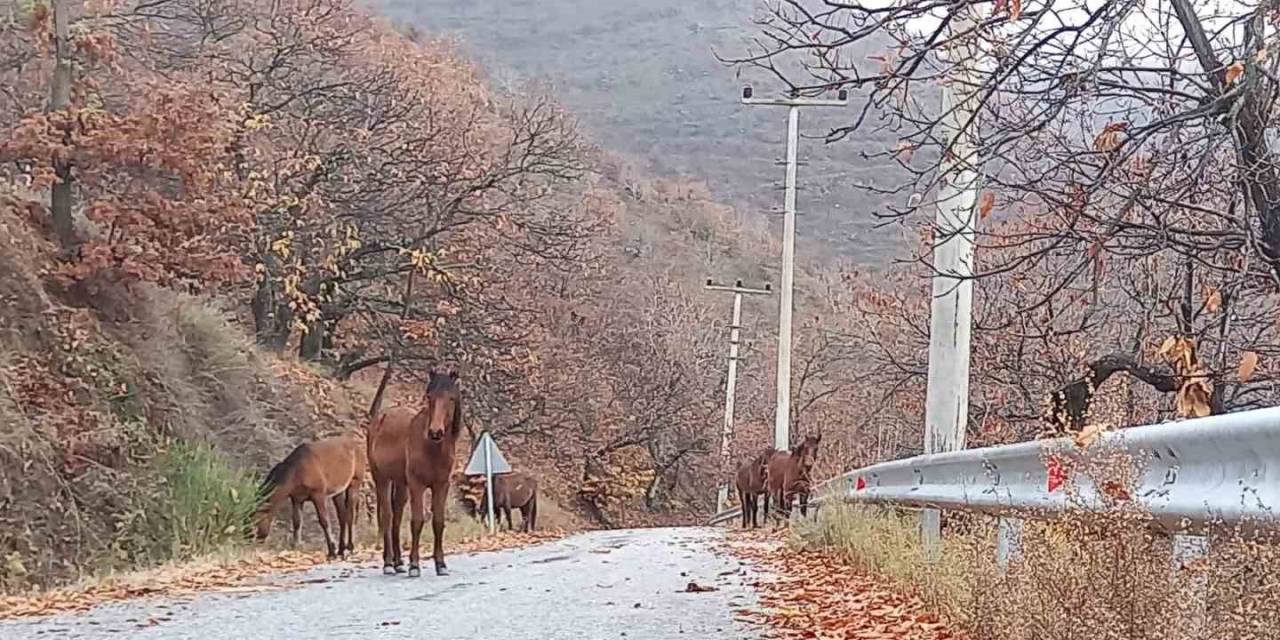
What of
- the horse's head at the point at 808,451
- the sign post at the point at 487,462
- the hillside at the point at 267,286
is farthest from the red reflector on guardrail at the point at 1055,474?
the sign post at the point at 487,462

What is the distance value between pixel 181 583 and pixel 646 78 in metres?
116

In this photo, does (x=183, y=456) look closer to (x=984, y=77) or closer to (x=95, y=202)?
(x=95, y=202)

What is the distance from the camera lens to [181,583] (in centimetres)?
1220

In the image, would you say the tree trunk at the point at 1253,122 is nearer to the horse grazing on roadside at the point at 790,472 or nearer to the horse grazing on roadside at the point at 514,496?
the horse grazing on roadside at the point at 790,472

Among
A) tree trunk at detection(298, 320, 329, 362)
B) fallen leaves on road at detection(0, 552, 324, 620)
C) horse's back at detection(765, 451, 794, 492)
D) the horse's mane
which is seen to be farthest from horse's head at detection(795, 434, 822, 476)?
tree trunk at detection(298, 320, 329, 362)

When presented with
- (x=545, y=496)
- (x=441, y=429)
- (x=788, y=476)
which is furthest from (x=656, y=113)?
(x=441, y=429)

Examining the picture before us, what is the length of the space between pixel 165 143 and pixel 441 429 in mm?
8035

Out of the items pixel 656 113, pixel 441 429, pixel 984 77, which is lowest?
pixel 441 429

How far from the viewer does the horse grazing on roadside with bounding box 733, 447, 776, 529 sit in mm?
27047

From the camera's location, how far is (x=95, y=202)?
19.1 metres

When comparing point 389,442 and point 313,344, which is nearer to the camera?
point 389,442

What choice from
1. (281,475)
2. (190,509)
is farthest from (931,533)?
(281,475)

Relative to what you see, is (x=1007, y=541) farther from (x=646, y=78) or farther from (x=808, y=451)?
(x=646, y=78)

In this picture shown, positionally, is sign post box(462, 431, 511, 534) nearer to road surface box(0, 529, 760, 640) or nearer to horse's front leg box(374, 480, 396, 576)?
horse's front leg box(374, 480, 396, 576)
